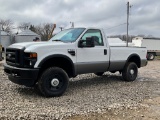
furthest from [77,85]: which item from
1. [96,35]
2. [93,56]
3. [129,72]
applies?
[129,72]

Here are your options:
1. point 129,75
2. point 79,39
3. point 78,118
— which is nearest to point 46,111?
point 78,118

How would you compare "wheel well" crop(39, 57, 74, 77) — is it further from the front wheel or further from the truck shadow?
the front wheel

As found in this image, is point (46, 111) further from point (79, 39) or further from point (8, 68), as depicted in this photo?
point (79, 39)

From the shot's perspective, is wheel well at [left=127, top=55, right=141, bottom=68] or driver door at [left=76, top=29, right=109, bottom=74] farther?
wheel well at [left=127, top=55, right=141, bottom=68]

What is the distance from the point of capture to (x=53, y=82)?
7074 millimetres

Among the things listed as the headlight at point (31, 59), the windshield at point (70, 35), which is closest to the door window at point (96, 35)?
the windshield at point (70, 35)

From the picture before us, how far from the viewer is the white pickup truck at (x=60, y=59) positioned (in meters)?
6.72

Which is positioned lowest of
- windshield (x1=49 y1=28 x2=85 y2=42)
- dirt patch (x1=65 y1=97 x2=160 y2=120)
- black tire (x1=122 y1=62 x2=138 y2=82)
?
dirt patch (x1=65 y1=97 x2=160 y2=120)

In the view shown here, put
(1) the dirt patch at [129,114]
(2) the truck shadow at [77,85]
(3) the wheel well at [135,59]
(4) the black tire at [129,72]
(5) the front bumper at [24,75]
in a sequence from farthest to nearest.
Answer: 1. (3) the wheel well at [135,59]
2. (4) the black tire at [129,72]
3. (2) the truck shadow at [77,85]
4. (5) the front bumper at [24,75]
5. (1) the dirt patch at [129,114]

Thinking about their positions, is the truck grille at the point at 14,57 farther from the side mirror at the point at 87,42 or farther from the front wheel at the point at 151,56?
the front wheel at the point at 151,56

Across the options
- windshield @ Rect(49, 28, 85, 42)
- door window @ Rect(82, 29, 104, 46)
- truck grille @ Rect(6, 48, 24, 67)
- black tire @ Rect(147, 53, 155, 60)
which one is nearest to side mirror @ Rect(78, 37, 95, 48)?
windshield @ Rect(49, 28, 85, 42)

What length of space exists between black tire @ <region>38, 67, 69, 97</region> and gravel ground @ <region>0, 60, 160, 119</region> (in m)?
0.20

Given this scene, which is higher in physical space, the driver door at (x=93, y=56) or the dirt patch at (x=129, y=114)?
the driver door at (x=93, y=56)

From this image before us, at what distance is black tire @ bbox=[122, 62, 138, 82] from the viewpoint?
10.0 m
